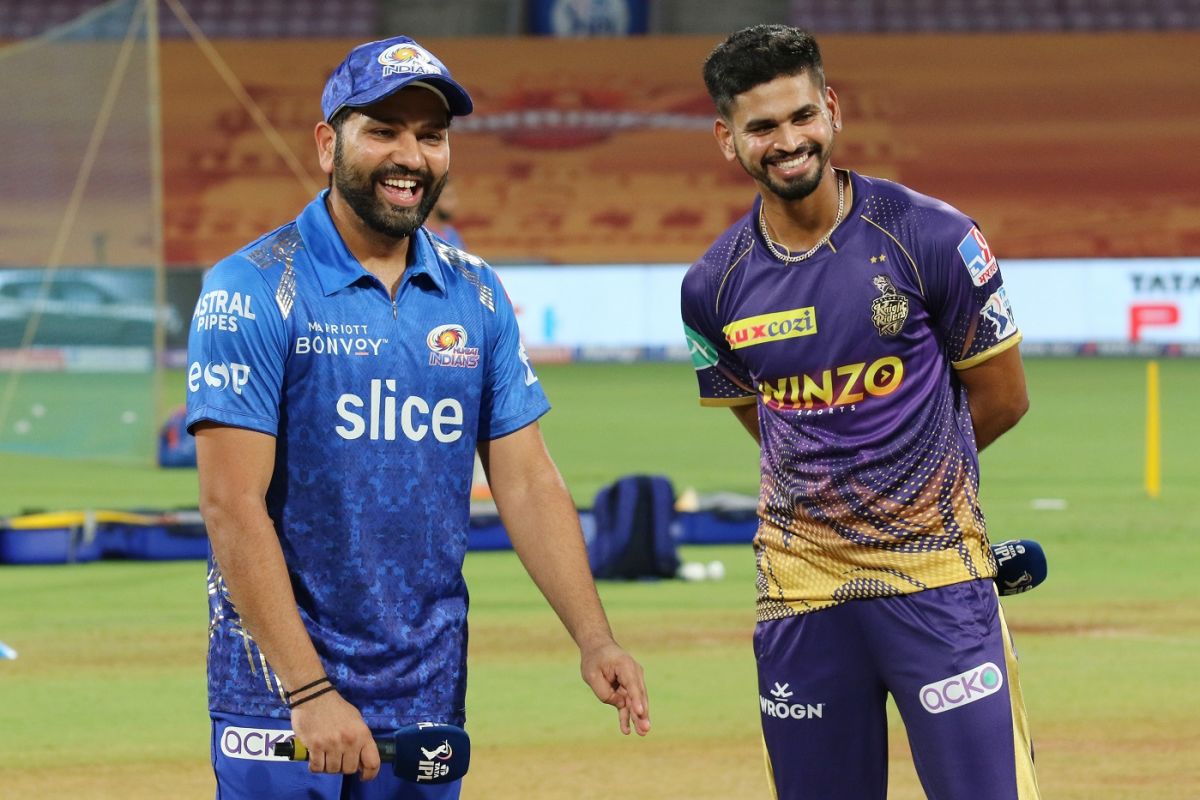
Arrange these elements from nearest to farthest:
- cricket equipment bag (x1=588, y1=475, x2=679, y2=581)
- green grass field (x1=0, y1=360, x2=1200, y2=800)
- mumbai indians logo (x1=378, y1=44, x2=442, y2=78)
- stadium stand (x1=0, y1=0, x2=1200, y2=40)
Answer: mumbai indians logo (x1=378, y1=44, x2=442, y2=78)
green grass field (x1=0, y1=360, x2=1200, y2=800)
cricket equipment bag (x1=588, y1=475, x2=679, y2=581)
stadium stand (x1=0, y1=0, x2=1200, y2=40)

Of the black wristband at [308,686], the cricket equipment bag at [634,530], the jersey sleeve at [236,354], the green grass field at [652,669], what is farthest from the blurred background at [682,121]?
the black wristband at [308,686]

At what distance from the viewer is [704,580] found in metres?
10.7

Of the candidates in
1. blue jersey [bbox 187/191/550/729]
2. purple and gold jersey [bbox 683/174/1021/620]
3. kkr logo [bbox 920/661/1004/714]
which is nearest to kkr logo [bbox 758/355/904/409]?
purple and gold jersey [bbox 683/174/1021/620]

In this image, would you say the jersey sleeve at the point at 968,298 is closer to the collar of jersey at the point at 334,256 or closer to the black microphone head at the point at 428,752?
the collar of jersey at the point at 334,256

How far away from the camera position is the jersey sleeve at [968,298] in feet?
13.7

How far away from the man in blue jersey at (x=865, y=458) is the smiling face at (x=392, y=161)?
0.95m

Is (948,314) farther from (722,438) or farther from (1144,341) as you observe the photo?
(1144,341)

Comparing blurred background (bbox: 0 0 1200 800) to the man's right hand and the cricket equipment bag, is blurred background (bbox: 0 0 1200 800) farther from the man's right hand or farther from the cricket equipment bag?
the man's right hand

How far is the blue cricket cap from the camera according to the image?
345 centimetres

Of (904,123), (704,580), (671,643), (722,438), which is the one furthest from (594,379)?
(671,643)

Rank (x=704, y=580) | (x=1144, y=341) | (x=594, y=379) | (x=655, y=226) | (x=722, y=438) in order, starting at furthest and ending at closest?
(x=655, y=226)
(x=1144, y=341)
(x=594, y=379)
(x=722, y=438)
(x=704, y=580)

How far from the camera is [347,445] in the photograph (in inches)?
136

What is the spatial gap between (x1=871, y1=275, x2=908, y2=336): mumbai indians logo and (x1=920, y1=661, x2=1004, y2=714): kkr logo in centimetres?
75

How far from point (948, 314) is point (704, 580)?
6.56 metres
